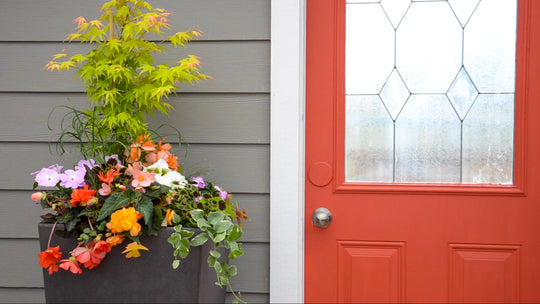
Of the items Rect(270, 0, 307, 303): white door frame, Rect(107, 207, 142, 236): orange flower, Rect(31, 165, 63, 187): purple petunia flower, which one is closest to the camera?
Rect(107, 207, 142, 236): orange flower

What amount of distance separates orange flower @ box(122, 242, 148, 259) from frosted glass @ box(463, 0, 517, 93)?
1238 mm

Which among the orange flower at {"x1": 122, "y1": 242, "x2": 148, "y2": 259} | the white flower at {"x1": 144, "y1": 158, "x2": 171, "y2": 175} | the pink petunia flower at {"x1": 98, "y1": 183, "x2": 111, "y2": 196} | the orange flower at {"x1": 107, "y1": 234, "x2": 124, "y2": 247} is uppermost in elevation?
the white flower at {"x1": 144, "y1": 158, "x2": 171, "y2": 175}

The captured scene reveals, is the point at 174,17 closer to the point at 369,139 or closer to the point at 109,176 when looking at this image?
the point at 109,176

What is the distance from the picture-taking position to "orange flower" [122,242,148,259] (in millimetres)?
1186

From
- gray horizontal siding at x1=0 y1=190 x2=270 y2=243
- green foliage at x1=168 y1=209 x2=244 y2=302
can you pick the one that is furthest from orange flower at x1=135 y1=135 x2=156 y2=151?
gray horizontal siding at x1=0 y1=190 x2=270 y2=243

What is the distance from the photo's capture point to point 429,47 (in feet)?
5.45

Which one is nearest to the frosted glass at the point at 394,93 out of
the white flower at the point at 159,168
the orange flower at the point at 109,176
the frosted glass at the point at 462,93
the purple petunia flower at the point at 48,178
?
the frosted glass at the point at 462,93

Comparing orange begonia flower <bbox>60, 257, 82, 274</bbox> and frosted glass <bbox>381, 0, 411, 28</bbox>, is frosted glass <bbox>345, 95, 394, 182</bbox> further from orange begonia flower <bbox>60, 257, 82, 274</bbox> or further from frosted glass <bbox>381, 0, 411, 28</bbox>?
orange begonia flower <bbox>60, 257, 82, 274</bbox>

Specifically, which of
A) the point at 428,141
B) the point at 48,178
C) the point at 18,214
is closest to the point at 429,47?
the point at 428,141

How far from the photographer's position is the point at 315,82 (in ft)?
5.52

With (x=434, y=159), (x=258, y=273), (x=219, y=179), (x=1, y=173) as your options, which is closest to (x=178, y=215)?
(x=219, y=179)

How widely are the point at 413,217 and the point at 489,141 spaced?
0.37 meters

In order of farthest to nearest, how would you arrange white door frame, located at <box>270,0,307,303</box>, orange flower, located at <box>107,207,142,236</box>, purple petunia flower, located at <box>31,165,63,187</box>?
white door frame, located at <box>270,0,307,303</box> < purple petunia flower, located at <box>31,165,63,187</box> < orange flower, located at <box>107,207,142,236</box>

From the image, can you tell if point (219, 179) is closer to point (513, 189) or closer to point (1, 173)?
point (1, 173)
